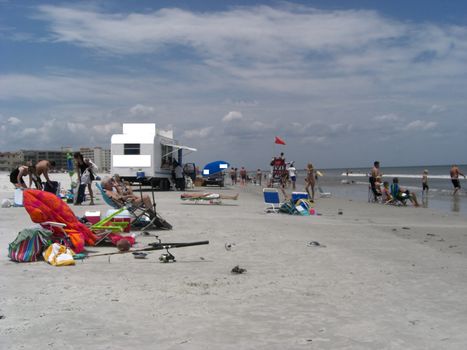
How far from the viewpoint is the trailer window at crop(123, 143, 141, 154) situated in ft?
76.6

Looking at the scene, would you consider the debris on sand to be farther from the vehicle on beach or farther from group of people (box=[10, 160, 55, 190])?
the vehicle on beach

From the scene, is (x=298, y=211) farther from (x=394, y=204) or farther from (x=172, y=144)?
(x=172, y=144)

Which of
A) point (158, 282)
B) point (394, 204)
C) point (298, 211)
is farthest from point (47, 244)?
point (394, 204)

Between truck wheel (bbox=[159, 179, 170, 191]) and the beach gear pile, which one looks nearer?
the beach gear pile

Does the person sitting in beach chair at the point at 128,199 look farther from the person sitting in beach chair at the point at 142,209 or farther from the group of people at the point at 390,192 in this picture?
the group of people at the point at 390,192

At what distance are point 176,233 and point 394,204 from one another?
11.9m

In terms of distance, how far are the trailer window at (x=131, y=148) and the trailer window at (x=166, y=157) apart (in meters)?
1.84

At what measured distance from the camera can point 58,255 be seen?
668 centimetres

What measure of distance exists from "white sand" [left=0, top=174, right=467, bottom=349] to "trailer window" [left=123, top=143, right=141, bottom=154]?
1446 cm

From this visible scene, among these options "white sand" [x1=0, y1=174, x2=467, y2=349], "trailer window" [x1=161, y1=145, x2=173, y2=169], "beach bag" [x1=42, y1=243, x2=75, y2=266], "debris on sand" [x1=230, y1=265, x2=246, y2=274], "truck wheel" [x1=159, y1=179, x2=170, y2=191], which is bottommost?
"white sand" [x1=0, y1=174, x2=467, y2=349]

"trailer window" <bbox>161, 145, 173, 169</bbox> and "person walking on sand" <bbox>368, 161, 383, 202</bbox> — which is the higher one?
"trailer window" <bbox>161, 145, 173, 169</bbox>

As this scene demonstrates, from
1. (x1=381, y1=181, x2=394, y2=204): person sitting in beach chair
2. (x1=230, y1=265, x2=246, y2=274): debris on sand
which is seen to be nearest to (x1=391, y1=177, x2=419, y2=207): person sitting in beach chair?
(x1=381, y1=181, x2=394, y2=204): person sitting in beach chair

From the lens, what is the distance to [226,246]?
806cm

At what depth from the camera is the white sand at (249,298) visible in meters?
4.00
